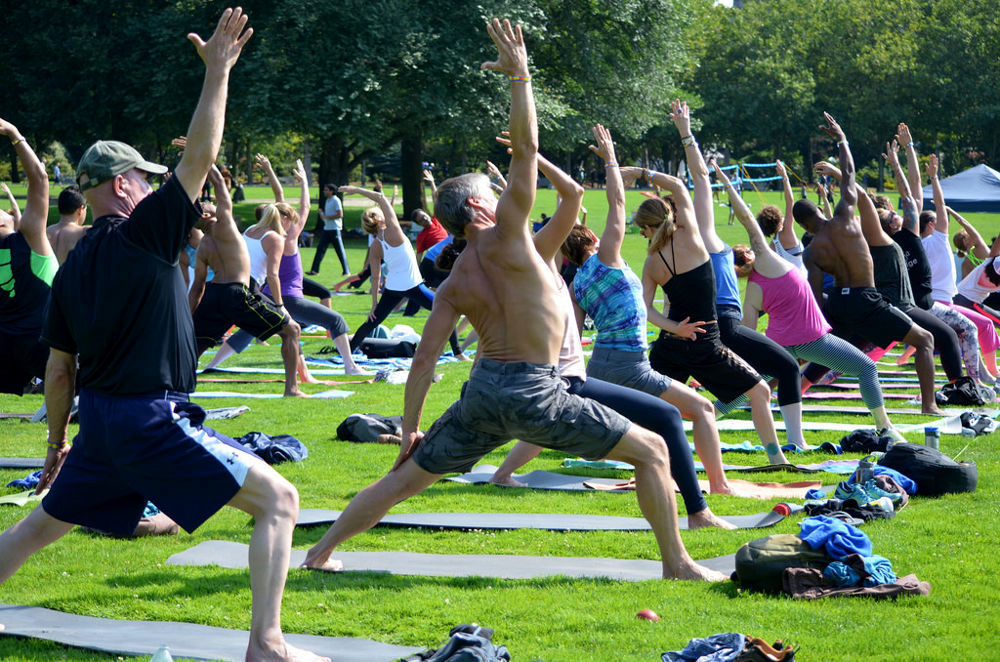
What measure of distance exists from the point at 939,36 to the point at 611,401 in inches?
2723

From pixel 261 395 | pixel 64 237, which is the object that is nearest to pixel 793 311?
pixel 261 395

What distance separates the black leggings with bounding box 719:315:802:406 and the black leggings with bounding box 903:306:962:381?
8.86 feet

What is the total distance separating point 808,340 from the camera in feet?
30.1

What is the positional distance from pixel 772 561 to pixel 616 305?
2420 mm

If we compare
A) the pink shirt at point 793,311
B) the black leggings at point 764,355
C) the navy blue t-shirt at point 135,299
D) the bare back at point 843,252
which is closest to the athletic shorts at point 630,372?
the black leggings at point 764,355

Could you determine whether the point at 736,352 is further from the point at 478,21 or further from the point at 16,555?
the point at 478,21

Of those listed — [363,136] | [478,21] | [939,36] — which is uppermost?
[939,36]

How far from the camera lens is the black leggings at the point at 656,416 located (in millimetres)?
6277

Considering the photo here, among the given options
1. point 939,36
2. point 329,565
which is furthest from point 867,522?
point 939,36

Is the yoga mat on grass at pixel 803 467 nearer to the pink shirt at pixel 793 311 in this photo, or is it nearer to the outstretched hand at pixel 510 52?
the pink shirt at pixel 793 311

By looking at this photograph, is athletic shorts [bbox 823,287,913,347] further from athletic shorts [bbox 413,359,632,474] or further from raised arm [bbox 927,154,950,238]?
athletic shorts [bbox 413,359,632,474]

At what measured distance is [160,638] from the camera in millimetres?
4723

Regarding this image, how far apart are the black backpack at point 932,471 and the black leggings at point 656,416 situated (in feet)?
→ 5.86

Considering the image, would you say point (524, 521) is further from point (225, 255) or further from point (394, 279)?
point (394, 279)
